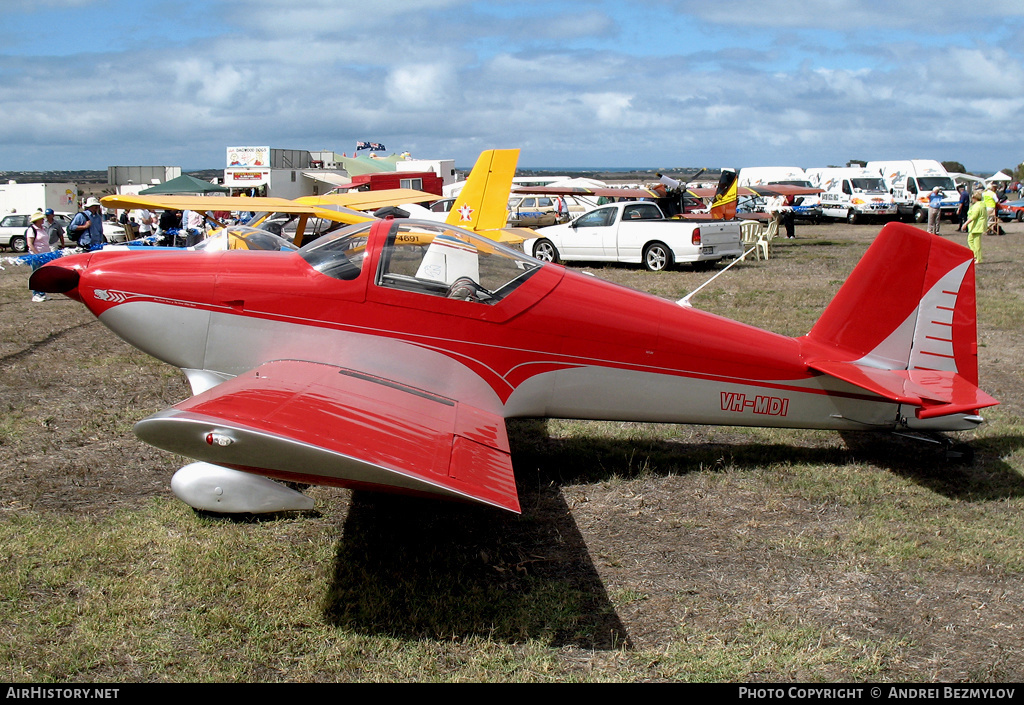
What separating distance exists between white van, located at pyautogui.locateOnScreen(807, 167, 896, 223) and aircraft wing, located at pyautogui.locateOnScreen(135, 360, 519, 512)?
34.1 metres

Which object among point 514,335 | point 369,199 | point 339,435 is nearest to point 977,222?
point 369,199

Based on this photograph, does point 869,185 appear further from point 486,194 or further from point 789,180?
point 486,194

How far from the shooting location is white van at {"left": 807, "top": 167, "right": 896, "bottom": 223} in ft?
112

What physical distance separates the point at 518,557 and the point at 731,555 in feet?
3.97

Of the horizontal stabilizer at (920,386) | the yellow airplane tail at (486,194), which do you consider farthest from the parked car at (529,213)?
the horizontal stabilizer at (920,386)

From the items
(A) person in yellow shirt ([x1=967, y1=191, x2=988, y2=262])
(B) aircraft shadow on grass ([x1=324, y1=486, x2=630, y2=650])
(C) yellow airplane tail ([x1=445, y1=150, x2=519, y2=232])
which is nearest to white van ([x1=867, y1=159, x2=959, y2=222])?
(A) person in yellow shirt ([x1=967, y1=191, x2=988, y2=262])

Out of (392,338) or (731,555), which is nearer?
(731,555)

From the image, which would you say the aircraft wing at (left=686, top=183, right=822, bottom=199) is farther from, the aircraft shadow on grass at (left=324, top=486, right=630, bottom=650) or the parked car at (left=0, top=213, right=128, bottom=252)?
the aircraft shadow on grass at (left=324, top=486, right=630, bottom=650)

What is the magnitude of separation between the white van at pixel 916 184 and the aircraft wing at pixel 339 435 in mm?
34982

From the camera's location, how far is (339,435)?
3418mm

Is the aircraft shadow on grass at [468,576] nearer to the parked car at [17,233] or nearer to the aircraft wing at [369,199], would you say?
the aircraft wing at [369,199]

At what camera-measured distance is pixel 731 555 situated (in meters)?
4.17
